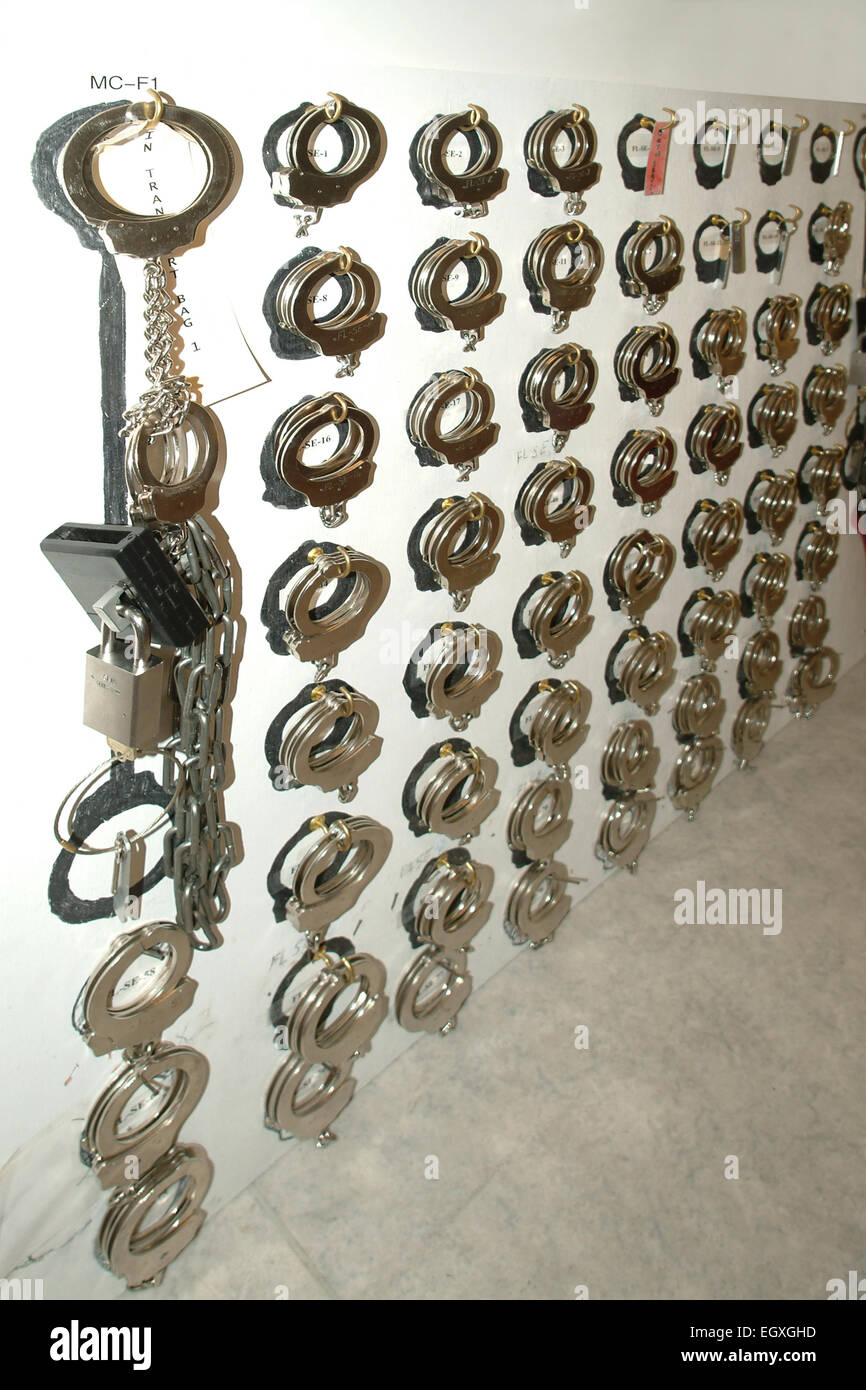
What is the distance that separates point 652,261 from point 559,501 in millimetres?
585

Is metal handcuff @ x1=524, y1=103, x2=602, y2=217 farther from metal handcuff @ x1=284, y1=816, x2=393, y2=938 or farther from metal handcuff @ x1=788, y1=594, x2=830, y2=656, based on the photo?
metal handcuff @ x1=788, y1=594, x2=830, y2=656

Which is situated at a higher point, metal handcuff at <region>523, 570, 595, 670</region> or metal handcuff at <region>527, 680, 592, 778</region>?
metal handcuff at <region>523, 570, 595, 670</region>

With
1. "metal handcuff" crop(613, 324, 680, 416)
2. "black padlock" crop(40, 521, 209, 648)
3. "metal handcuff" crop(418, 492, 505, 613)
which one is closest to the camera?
"black padlock" crop(40, 521, 209, 648)

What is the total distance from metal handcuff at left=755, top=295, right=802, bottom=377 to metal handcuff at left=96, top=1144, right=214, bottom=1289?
8.13 ft

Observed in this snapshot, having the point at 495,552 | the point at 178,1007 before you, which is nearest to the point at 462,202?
the point at 495,552

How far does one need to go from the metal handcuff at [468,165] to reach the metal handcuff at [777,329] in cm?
129

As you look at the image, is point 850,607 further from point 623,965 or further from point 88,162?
point 88,162

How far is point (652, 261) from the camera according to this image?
211cm

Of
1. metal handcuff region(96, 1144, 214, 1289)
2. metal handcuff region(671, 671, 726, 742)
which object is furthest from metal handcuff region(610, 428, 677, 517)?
metal handcuff region(96, 1144, 214, 1289)

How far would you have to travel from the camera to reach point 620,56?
173 centimetres

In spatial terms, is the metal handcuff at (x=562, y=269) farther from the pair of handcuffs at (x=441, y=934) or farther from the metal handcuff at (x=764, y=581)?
the metal handcuff at (x=764, y=581)

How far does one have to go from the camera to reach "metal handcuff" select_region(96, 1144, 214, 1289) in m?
1.71

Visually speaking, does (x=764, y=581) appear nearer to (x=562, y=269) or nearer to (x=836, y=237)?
(x=836, y=237)

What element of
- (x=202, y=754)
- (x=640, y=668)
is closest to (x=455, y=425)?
(x=202, y=754)
